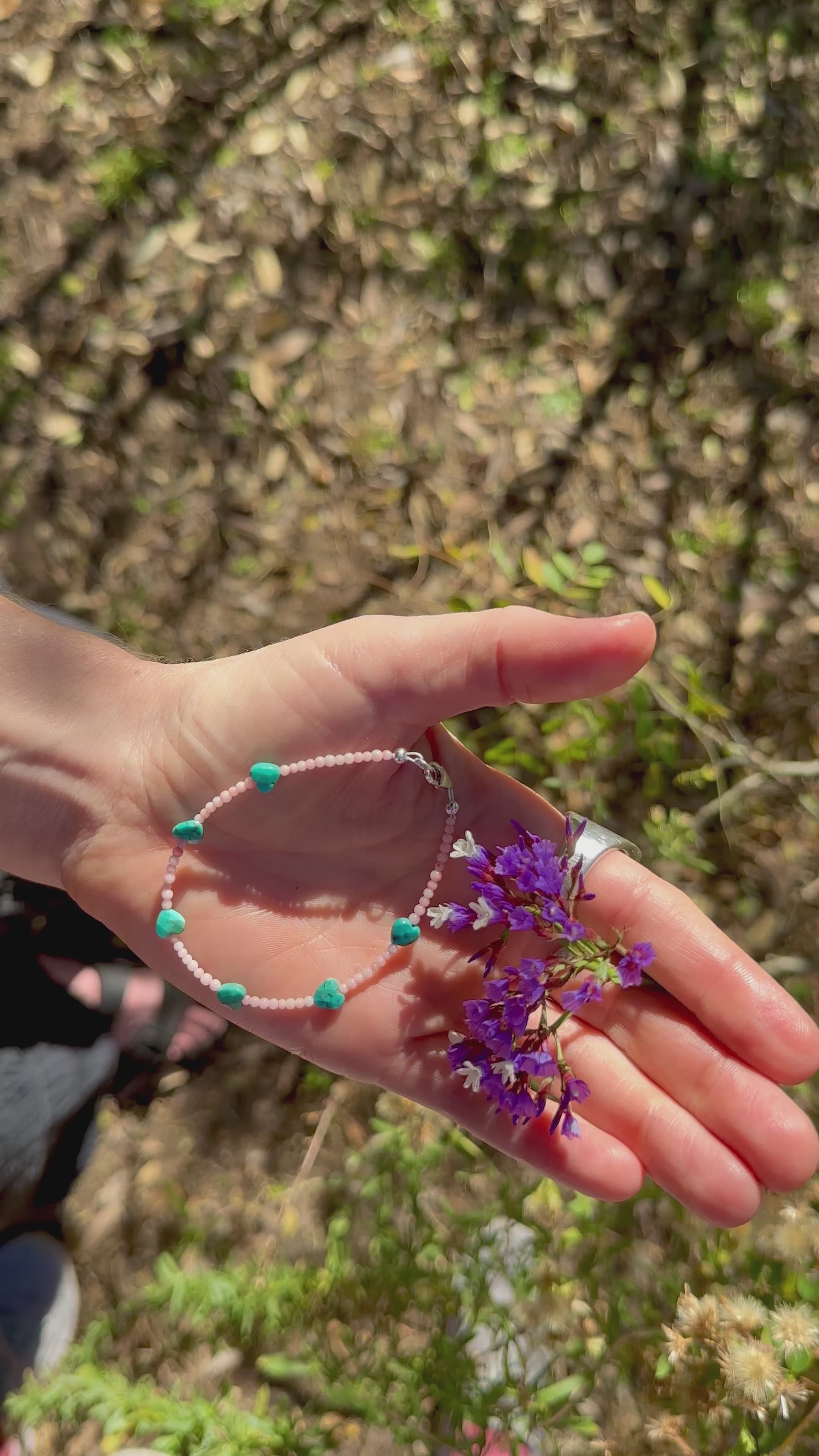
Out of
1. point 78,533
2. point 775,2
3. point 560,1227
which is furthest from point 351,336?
point 560,1227

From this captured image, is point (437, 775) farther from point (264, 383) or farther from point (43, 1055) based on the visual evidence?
point (264, 383)

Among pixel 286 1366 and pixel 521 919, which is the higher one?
pixel 521 919

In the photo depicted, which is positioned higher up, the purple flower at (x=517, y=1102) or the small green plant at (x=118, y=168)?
the small green plant at (x=118, y=168)

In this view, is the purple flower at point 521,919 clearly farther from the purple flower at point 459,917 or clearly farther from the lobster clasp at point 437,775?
the lobster clasp at point 437,775

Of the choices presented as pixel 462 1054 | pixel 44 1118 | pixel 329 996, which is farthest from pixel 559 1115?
pixel 44 1118

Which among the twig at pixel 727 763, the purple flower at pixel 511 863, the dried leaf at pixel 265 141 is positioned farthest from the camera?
the dried leaf at pixel 265 141

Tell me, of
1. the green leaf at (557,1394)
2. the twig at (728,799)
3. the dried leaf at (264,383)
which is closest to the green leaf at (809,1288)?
the green leaf at (557,1394)

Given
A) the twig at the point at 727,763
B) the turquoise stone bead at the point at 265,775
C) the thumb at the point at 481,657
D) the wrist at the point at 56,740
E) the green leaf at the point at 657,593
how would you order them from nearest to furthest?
the thumb at the point at 481,657, the turquoise stone bead at the point at 265,775, the wrist at the point at 56,740, the twig at the point at 727,763, the green leaf at the point at 657,593
